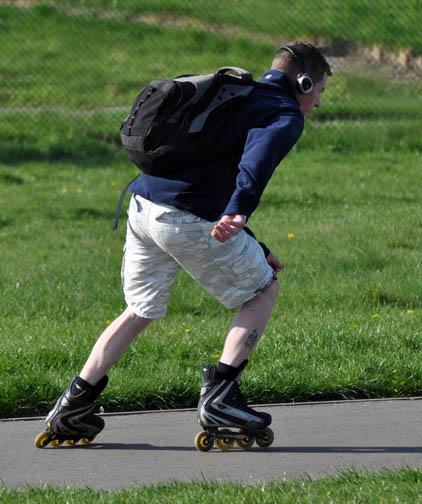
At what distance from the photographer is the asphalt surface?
3730 millimetres

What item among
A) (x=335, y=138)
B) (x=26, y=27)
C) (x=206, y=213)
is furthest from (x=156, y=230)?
(x=26, y=27)

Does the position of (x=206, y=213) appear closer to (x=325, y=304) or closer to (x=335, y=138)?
(x=325, y=304)

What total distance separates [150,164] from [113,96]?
11.0 metres

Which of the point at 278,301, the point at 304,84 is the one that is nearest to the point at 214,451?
the point at 304,84

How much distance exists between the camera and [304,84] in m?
3.93

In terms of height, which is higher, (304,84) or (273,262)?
(304,84)

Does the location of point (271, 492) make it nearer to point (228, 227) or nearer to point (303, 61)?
point (228, 227)

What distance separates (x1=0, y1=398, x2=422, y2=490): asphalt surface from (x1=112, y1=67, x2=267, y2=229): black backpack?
49.5 inches

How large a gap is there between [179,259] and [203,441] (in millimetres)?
803

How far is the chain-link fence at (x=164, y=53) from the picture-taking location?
41.9 feet

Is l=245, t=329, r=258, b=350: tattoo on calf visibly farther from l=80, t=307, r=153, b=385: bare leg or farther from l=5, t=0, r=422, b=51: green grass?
l=5, t=0, r=422, b=51: green grass

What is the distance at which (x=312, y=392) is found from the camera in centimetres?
471

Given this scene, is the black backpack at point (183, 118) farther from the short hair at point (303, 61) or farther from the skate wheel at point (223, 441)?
the skate wheel at point (223, 441)

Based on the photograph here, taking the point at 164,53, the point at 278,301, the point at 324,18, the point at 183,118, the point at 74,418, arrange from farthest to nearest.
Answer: the point at 164,53 < the point at 324,18 < the point at 278,301 < the point at 74,418 < the point at 183,118
